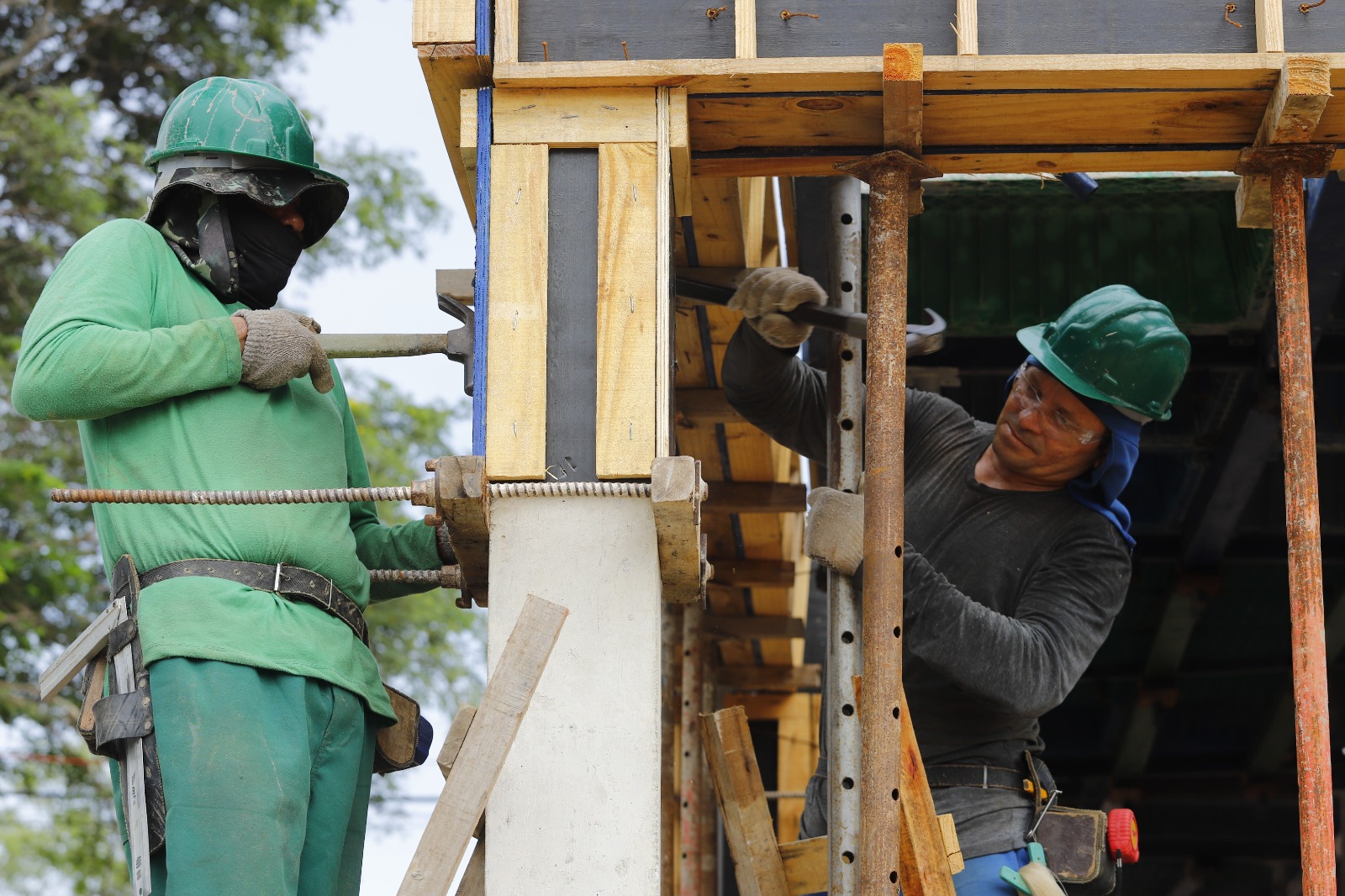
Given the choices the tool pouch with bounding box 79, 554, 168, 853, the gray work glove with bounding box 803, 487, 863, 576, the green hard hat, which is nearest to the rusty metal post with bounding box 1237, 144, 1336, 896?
the green hard hat

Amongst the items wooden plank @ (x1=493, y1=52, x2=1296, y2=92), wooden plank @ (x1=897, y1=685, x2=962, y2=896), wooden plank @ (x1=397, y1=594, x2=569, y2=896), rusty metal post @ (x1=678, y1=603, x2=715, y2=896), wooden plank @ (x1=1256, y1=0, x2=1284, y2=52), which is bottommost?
rusty metal post @ (x1=678, y1=603, x2=715, y2=896)

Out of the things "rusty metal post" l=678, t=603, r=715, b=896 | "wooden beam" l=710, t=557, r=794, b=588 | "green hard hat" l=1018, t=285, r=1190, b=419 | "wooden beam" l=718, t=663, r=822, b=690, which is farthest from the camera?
"wooden beam" l=718, t=663, r=822, b=690

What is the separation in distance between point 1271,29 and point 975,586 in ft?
5.77

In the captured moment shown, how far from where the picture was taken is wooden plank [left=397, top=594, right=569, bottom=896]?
11.5ft

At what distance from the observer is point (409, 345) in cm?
443

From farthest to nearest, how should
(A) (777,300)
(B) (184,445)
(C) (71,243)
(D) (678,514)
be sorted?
(C) (71,243) < (A) (777,300) < (B) (184,445) < (D) (678,514)

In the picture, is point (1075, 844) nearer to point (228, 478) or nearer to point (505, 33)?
point (228, 478)

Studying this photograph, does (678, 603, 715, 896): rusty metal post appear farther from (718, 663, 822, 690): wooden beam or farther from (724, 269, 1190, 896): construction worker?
(724, 269, 1190, 896): construction worker

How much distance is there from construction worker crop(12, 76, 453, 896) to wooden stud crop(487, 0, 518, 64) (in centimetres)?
57

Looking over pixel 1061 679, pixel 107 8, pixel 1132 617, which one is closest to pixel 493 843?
pixel 1061 679

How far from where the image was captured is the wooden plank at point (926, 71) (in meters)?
4.16

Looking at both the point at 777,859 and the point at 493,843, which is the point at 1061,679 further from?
the point at 493,843

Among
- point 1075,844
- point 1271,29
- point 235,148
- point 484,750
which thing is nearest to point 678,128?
point 235,148

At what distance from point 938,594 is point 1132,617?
198 inches
